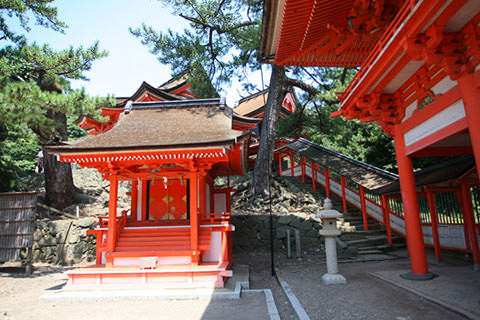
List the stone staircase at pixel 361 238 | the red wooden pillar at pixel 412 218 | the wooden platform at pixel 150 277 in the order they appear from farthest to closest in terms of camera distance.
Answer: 1. the stone staircase at pixel 361 238
2. the wooden platform at pixel 150 277
3. the red wooden pillar at pixel 412 218

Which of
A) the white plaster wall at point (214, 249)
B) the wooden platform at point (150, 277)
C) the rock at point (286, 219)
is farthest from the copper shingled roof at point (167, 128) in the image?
the rock at point (286, 219)

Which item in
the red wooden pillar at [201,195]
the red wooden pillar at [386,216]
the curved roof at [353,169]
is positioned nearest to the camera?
the red wooden pillar at [201,195]

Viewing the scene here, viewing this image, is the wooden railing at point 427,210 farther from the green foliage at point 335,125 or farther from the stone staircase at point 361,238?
the green foliage at point 335,125

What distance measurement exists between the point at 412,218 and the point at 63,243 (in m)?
12.5

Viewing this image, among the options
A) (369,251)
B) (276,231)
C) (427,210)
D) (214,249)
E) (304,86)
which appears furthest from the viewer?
(304,86)

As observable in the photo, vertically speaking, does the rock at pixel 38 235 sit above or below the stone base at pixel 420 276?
above

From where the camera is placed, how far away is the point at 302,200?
13.6 metres

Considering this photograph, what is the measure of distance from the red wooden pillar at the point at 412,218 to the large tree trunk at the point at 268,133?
23.9 ft

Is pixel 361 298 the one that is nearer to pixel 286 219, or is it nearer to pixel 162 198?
pixel 286 219

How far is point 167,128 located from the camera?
30.5ft

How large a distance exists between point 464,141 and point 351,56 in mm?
3556

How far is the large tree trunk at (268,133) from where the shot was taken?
44.0 ft

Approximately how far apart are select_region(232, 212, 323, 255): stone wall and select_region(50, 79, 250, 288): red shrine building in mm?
1896

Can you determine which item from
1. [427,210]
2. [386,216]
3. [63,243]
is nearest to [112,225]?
[63,243]
